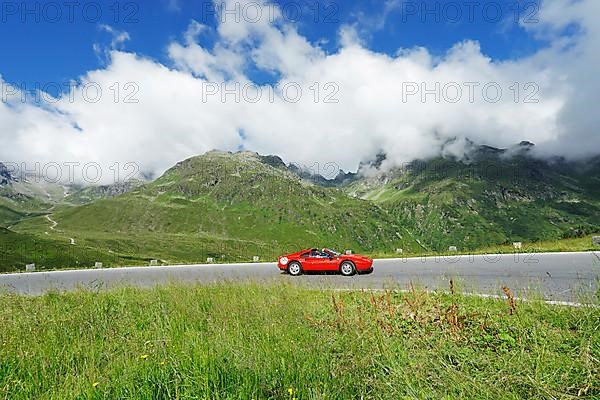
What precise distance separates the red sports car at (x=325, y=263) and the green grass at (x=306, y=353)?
9258 millimetres

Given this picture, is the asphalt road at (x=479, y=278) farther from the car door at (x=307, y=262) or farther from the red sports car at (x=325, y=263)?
the car door at (x=307, y=262)

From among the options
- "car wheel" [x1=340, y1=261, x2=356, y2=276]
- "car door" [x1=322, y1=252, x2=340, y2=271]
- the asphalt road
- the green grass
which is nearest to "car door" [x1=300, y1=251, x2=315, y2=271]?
"car door" [x1=322, y1=252, x2=340, y2=271]

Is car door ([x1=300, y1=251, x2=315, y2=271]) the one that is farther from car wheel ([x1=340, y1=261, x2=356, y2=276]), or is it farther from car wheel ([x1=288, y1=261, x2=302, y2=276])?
car wheel ([x1=340, y1=261, x2=356, y2=276])

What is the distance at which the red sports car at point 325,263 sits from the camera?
17.7 meters

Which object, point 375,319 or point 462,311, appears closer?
point 375,319

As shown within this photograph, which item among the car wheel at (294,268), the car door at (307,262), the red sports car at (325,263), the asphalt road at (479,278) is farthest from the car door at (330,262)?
the asphalt road at (479,278)

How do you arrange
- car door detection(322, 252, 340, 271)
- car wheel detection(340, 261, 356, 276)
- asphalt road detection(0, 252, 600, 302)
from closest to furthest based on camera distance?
1. asphalt road detection(0, 252, 600, 302)
2. car wheel detection(340, 261, 356, 276)
3. car door detection(322, 252, 340, 271)

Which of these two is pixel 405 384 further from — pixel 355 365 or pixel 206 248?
pixel 206 248

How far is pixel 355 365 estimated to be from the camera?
4684 millimetres

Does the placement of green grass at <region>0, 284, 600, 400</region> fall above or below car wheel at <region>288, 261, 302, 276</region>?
above

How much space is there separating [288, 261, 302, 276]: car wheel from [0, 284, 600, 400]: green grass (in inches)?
417

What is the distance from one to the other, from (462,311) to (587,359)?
302 cm

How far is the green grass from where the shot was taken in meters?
4.10

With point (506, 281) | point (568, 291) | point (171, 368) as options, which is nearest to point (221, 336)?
point (171, 368)
